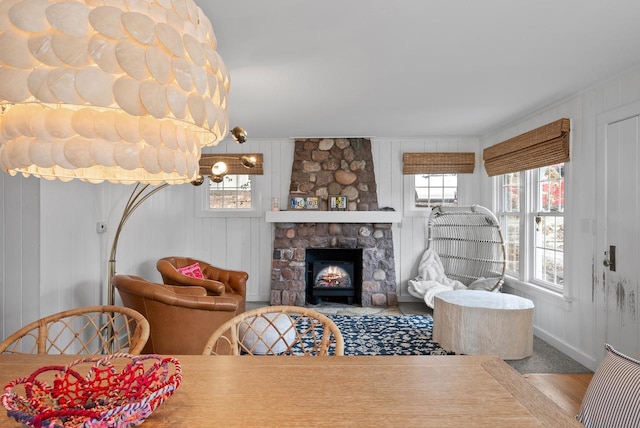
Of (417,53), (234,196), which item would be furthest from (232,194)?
(417,53)

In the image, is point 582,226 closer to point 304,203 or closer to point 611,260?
point 611,260

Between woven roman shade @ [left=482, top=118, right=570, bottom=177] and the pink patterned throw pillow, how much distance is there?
12.1 ft

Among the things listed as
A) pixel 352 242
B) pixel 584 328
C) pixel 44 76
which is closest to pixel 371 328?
pixel 352 242

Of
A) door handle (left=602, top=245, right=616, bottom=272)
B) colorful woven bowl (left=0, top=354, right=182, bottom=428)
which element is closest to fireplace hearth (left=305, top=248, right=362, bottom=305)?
door handle (left=602, top=245, right=616, bottom=272)

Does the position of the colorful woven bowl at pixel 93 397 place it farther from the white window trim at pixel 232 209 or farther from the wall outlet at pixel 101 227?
the white window trim at pixel 232 209

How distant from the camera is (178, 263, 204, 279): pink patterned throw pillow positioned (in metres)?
4.24

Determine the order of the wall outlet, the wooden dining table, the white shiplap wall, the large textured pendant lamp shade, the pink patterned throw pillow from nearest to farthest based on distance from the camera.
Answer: the large textured pendant lamp shade → the wooden dining table → the white shiplap wall → the wall outlet → the pink patterned throw pillow

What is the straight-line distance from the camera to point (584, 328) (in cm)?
345

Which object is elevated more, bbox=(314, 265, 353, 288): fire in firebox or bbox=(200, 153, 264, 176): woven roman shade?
bbox=(200, 153, 264, 176): woven roman shade

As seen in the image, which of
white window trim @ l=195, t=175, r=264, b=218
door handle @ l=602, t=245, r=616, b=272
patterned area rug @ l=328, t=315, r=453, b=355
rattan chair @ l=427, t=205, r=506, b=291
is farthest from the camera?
white window trim @ l=195, t=175, r=264, b=218

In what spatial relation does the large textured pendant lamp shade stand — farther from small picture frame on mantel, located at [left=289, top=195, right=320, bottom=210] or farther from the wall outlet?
small picture frame on mantel, located at [left=289, top=195, right=320, bottom=210]

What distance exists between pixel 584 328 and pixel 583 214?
3.22ft

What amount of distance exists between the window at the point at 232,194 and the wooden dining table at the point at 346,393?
14.8 ft

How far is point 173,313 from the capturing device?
296 centimetres
